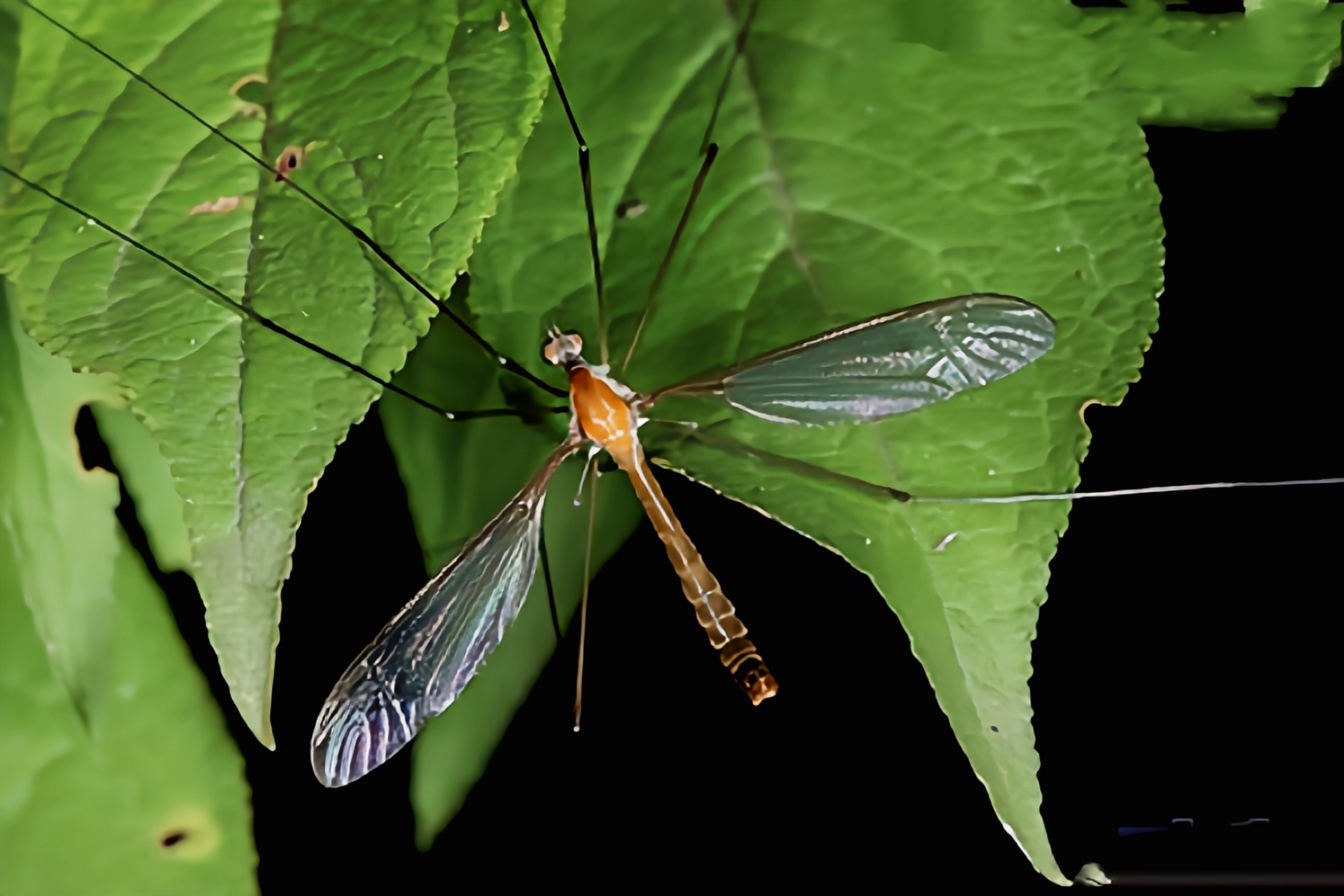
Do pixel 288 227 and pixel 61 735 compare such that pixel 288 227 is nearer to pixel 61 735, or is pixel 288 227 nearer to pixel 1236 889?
pixel 61 735

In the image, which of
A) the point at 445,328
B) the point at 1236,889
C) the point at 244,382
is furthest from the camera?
the point at 1236,889

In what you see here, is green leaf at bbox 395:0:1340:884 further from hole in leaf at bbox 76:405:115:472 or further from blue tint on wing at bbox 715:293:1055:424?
hole in leaf at bbox 76:405:115:472

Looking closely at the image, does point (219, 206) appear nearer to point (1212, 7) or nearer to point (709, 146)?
point (709, 146)

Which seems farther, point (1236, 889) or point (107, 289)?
point (1236, 889)

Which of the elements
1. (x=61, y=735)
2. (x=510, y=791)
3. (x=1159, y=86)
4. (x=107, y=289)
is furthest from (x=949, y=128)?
(x=61, y=735)

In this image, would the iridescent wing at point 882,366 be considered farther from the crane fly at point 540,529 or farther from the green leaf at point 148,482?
the green leaf at point 148,482

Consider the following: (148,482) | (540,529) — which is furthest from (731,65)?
(148,482)

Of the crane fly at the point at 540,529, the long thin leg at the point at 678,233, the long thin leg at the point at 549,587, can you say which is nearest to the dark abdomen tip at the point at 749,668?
the crane fly at the point at 540,529

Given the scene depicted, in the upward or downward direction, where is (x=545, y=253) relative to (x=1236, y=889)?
upward
